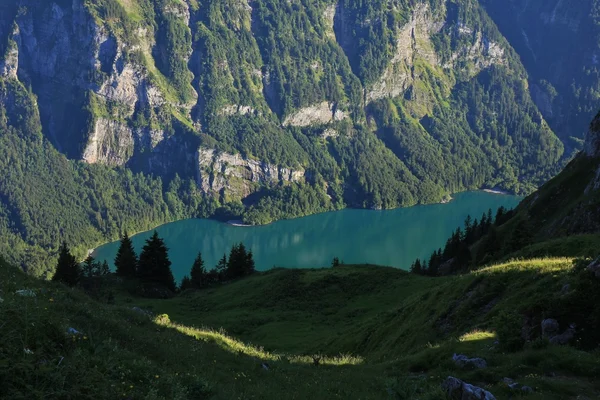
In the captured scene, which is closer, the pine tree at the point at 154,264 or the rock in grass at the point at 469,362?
the rock in grass at the point at 469,362

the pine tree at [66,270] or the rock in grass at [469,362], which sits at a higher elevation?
the rock in grass at [469,362]

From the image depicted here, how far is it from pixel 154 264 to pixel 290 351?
48014 millimetres

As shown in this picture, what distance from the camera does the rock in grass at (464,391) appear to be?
1341cm

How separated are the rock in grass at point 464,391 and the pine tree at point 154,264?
249 feet

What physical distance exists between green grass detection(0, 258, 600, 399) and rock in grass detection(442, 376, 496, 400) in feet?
1.28

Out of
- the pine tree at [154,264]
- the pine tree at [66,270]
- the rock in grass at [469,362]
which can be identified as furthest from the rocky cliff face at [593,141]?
the pine tree at [66,270]

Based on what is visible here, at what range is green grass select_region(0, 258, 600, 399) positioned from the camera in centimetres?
1057

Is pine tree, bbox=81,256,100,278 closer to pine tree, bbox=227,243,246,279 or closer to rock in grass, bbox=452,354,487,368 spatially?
pine tree, bbox=227,243,246,279

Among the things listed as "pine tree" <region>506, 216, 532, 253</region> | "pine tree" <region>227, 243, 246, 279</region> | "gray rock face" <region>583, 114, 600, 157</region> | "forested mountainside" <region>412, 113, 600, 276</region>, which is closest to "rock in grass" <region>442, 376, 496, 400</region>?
"forested mountainside" <region>412, 113, 600, 276</region>

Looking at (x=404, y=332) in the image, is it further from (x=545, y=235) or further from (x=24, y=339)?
(x=545, y=235)

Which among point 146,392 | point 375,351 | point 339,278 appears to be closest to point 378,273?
point 339,278

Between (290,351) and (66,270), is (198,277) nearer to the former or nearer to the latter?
(66,270)

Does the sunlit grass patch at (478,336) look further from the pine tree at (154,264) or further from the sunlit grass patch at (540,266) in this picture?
the pine tree at (154,264)

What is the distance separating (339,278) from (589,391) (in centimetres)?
5586
